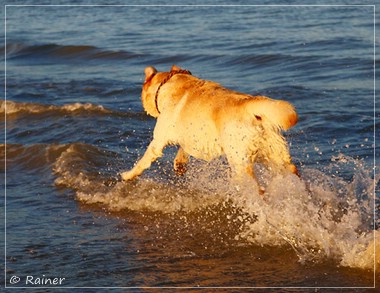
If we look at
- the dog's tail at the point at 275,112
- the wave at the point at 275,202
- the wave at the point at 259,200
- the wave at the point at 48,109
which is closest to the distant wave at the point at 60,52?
the wave at the point at 48,109

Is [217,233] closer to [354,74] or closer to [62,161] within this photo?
[62,161]

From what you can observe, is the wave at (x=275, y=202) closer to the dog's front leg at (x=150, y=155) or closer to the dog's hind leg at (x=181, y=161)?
the dog's hind leg at (x=181, y=161)

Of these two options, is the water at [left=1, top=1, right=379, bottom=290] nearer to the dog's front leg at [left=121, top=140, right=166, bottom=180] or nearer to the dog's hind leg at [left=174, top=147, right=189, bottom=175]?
the dog's hind leg at [left=174, top=147, right=189, bottom=175]

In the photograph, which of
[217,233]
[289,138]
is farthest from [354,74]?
[217,233]

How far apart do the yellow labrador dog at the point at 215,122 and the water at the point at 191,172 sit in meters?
0.35

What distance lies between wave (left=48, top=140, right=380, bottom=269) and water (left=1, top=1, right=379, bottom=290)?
0.01 metres

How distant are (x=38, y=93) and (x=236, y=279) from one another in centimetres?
761

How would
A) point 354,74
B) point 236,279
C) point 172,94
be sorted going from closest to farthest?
point 236,279, point 172,94, point 354,74

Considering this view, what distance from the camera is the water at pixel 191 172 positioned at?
5.87 m

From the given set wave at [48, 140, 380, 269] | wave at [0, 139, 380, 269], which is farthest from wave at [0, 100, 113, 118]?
wave at [48, 140, 380, 269]

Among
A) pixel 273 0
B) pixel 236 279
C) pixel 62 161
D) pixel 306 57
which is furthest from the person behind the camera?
pixel 273 0

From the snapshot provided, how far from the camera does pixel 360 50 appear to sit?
43.9 feet

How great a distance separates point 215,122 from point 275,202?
85 cm

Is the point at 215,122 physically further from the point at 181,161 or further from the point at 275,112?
the point at 181,161
